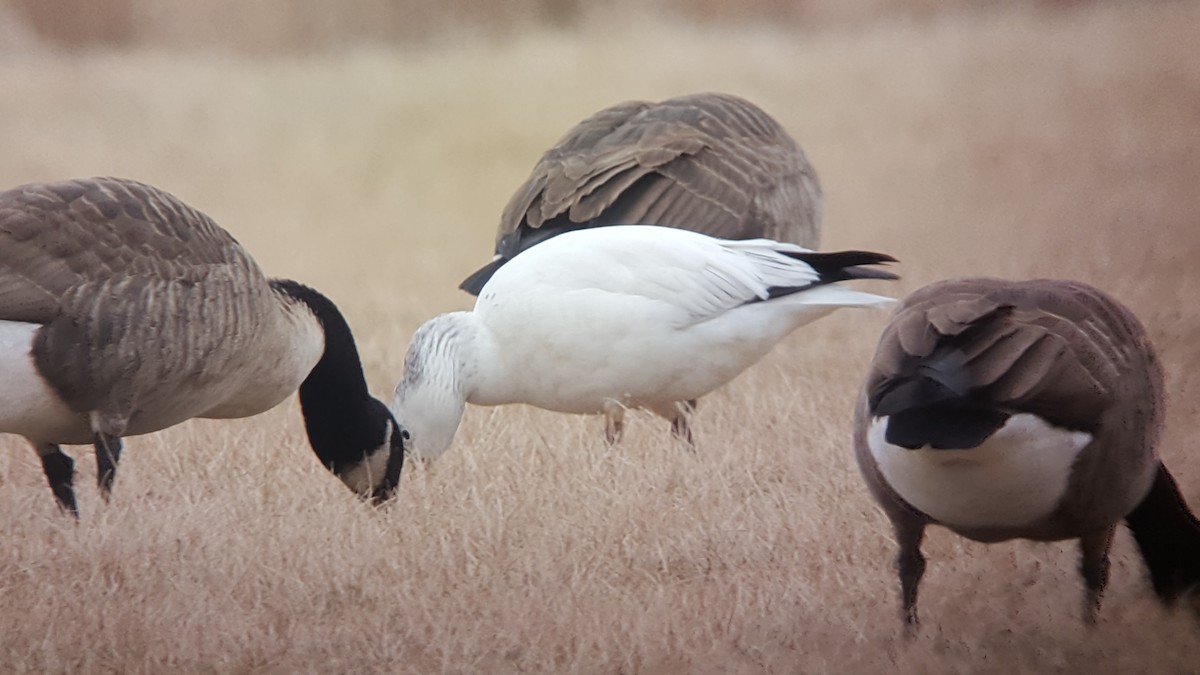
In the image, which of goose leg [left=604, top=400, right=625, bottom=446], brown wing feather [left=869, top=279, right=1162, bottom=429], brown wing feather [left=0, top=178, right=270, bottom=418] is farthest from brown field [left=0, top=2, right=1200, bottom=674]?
brown wing feather [left=869, top=279, right=1162, bottom=429]

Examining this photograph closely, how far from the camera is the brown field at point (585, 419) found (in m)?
1.87

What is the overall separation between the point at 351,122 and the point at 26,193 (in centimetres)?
136

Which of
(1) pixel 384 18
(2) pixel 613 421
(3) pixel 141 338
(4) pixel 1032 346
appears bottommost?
(2) pixel 613 421

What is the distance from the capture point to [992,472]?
5.54ft

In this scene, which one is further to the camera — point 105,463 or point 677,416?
point 677,416

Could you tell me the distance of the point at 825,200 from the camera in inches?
143

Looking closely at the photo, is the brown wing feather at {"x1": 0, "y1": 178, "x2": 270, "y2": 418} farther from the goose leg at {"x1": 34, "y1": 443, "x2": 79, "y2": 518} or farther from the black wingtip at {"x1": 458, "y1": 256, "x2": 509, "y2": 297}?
the black wingtip at {"x1": 458, "y1": 256, "x2": 509, "y2": 297}

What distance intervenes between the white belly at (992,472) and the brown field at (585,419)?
20cm

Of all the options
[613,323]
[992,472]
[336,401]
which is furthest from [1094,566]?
[336,401]

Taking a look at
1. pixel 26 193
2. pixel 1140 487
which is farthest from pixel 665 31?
pixel 1140 487

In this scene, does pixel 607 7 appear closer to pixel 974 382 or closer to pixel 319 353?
pixel 319 353

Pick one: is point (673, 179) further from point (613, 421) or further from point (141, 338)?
point (141, 338)

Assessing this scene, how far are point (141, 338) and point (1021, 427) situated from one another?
166 centimetres

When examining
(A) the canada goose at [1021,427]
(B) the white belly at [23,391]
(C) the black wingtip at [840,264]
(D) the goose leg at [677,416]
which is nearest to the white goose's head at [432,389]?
(D) the goose leg at [677,416]
